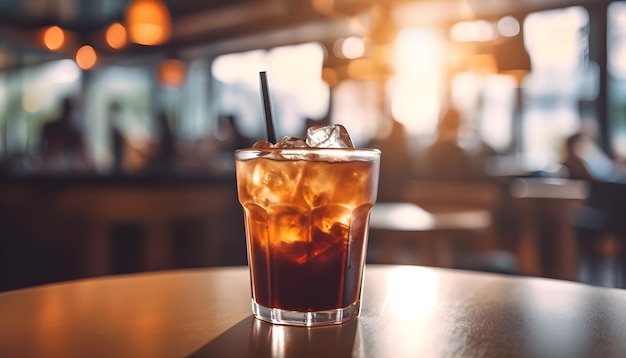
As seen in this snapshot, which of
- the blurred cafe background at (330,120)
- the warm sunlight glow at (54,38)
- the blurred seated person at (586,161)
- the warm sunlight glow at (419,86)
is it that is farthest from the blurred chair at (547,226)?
the warm sunlight glow at (54,38)

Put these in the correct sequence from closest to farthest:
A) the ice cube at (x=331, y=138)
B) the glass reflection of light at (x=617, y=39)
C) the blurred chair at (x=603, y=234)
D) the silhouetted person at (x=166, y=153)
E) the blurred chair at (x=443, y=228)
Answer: the ice cube at (x=331, y=138)
the blurred chair at (x=443, y=228)
the blurred chair at (x=603, y=234)
the silhouetted person at (x=166, y=153)
the glass reflection of light at (x=617, y=39)

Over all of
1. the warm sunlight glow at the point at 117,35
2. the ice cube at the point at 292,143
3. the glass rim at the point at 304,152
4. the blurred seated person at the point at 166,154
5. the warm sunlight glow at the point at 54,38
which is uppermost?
the warm sunlight glow at the point at 54,38

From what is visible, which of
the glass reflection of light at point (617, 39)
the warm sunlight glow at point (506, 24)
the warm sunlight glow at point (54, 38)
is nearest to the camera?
the glass reflection of light at point (617, 39)

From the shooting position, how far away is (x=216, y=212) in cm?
456

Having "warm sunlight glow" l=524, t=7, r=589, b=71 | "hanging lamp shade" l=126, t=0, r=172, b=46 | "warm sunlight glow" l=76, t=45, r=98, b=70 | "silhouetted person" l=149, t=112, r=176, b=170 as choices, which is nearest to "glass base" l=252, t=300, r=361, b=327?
"hanging lamp shade" l=126, t=0, r=172, b=46

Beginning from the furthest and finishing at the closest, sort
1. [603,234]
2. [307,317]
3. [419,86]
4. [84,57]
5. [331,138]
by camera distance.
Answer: [419,86]
[84,57]
[603,234]
[331,138]
[307,317]

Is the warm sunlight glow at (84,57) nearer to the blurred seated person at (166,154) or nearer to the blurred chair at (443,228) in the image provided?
the blurred seated person at (166,154)

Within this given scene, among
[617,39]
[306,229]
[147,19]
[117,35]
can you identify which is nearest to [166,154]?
[117,35]

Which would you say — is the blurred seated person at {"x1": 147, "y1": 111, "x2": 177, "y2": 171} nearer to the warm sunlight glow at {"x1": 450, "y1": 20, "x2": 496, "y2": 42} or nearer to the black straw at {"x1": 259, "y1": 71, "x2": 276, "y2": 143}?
the warm sunlight glow at {"x1": 450, "y1": 20, "x2": 496, "y2": 42}

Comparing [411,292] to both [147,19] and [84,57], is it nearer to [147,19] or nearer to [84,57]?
[147,19]

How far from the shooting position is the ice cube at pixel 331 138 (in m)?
0.98

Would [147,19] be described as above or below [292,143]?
above

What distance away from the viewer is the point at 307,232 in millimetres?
882

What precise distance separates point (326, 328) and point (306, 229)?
143 millimetres
